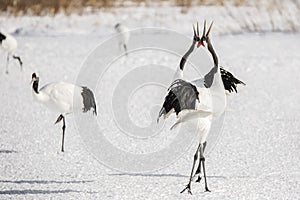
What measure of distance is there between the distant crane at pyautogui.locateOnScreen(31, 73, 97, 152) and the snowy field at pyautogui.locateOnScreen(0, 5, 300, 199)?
1.24ft

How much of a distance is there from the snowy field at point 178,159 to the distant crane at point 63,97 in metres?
0.38

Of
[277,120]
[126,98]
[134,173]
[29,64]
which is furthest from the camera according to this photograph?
[29,64]

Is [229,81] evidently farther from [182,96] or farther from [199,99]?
[182,96]

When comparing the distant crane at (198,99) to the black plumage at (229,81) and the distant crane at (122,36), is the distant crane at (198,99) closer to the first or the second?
the black plumage at (229,81)

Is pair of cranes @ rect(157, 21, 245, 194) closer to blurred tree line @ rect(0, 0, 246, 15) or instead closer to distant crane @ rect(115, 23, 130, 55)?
distant crane @ rect(115, 23, 130, 55)

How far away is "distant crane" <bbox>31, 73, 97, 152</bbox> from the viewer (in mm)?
5945

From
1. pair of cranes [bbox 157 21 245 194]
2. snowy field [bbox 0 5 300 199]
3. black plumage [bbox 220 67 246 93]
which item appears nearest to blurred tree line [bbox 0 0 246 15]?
snowy field [bbox 0 5 300 199]

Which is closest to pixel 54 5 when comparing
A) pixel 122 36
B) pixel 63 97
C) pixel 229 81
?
pixel 122 36

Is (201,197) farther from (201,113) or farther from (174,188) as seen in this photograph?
(201,113)

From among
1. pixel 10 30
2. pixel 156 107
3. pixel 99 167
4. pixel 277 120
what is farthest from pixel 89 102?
pixel 10 30

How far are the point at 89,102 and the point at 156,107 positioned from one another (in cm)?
160

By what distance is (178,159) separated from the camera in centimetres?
563

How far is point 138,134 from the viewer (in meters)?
6.58

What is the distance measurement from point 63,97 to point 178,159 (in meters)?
1.29
